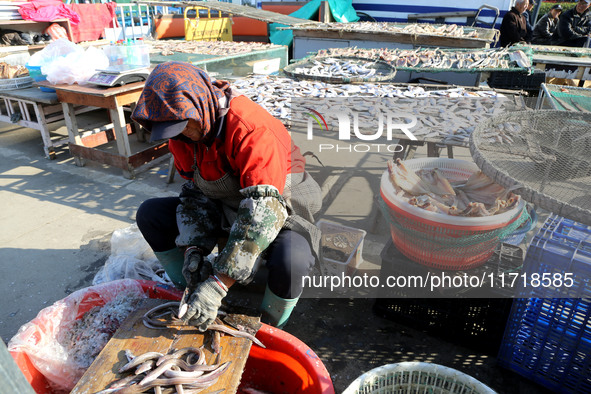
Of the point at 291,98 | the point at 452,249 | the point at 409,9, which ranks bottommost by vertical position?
the point at 452,249

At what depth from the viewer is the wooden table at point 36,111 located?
14.9 feet

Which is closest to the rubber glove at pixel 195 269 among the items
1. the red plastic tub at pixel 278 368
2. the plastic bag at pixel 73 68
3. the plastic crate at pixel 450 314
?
the red plastic tub at pixel 278 368

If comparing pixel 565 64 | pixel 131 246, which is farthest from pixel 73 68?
pixel 565 64

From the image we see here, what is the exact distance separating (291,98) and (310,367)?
2.76 metres

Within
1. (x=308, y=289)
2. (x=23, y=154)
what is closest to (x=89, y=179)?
(x=23, y=154)

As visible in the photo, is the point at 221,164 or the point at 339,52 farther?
the point at 339,52

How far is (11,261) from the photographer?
9.91 feet

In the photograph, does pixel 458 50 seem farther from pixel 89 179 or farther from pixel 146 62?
pixel 89 179

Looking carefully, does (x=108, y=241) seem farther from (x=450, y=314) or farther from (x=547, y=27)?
(x=547, y=27)

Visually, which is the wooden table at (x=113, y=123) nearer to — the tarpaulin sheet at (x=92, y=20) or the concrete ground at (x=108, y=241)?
the concrete ground at (x=108, y=241)

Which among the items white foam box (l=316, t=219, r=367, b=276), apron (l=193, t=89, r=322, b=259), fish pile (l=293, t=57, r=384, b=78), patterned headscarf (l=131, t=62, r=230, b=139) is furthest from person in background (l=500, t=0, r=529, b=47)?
patterned headscarf (l=131, t=62, r=230, b=139)

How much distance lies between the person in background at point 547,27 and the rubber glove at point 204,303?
33.4 feet

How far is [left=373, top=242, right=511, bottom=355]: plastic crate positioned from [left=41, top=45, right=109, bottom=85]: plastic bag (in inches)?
157

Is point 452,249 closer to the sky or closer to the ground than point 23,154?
closer to the sky
